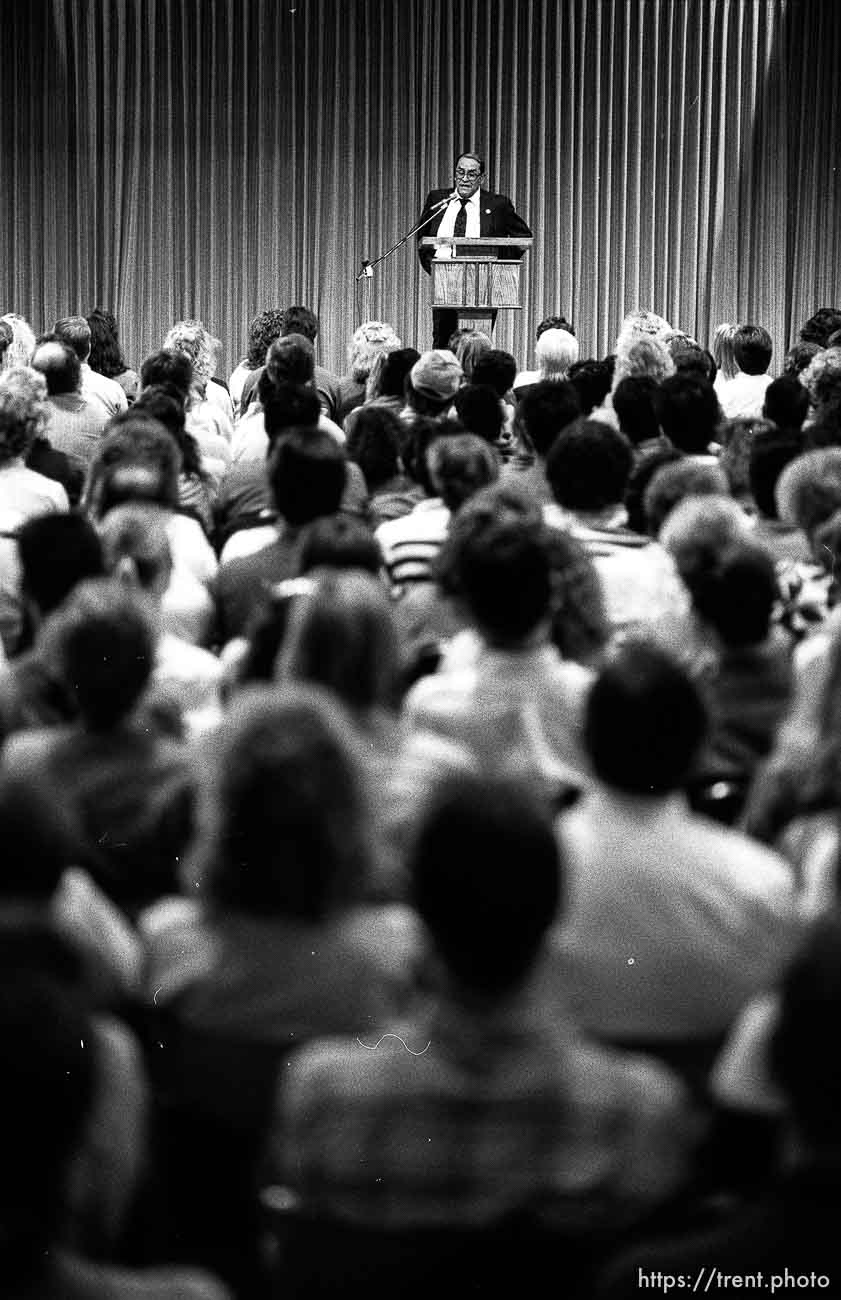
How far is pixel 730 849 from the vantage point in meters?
2.17

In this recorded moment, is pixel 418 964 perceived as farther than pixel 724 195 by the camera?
No

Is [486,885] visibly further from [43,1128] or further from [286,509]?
[286,509]

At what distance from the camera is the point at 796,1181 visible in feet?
4.75

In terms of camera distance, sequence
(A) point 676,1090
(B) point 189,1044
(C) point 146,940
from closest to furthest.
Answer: (A) point 676,1090
(B) point 189,1044
(C) point 146,940

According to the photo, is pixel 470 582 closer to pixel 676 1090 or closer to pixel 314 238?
pixel 676 1090

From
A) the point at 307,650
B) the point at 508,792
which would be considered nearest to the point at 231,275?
the point at 307,650

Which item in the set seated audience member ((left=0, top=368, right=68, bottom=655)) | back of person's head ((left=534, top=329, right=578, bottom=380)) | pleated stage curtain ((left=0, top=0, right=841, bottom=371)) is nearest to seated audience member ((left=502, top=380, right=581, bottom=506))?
seated audience member ((left=0, top=368, right=68, bottom=655))

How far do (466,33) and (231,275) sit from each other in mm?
2288

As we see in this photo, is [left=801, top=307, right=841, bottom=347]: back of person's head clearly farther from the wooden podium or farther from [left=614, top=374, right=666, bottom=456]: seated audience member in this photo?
[left=614, top=374, right=666, bottom=456]: seated audience member

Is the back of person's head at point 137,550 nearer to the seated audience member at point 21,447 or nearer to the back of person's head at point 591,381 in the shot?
the seated audience member at point 21,447

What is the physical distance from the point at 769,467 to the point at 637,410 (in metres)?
1.04

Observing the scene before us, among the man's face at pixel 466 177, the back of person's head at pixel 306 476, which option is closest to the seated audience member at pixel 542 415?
the back of person's head at pixel 306 476

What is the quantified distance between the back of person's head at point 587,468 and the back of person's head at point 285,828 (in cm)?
219

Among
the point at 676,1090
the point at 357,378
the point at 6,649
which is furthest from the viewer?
the point at 357,378
